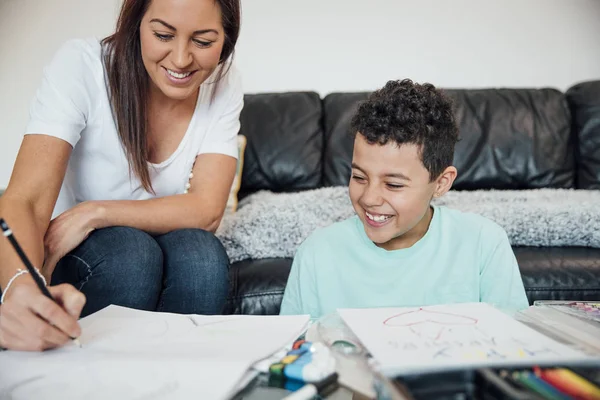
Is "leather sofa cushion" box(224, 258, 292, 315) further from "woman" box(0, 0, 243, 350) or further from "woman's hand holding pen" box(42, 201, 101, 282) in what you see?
"woman's hand holding pen" box(42, 201, 101, 282)

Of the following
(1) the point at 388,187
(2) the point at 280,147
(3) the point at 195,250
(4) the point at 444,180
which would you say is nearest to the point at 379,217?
(1) the point at 388,187

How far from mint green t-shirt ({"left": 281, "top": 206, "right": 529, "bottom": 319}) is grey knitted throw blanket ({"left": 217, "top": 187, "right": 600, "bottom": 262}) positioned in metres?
0.38

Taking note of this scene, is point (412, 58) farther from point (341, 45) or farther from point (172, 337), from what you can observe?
point (172, 337)

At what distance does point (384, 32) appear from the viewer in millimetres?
2299

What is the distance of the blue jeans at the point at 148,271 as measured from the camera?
0.95 metres

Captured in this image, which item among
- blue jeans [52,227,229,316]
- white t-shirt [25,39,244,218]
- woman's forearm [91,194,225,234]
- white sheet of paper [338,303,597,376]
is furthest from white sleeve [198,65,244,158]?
white sheet of paper [338,303,597,376]

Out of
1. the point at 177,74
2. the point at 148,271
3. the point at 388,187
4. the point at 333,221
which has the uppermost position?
the point at 177,74

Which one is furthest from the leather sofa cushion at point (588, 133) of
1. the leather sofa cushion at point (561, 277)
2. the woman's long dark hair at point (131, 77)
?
the woman's long dark hair at point (131, 77)

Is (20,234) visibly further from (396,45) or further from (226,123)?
(396,45)

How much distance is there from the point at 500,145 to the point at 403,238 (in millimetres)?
1050

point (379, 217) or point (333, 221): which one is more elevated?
point (379, 217)

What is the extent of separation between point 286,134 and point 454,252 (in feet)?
3.45

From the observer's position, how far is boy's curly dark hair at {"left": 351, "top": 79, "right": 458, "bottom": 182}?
3.39ft

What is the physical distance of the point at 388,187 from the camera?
103 cm
